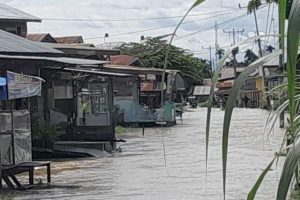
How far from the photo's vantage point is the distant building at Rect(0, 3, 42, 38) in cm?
3136

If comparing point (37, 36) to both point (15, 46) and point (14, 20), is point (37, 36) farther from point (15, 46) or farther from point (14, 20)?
point (15, 46)

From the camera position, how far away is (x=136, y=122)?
39000 mm

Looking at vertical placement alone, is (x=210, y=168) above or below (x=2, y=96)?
below

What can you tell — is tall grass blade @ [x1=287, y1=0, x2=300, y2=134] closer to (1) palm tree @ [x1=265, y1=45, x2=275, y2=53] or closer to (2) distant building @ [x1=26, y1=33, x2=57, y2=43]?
(1) palm tree @ [x1=265, y1=45, x2=275, y2=53]

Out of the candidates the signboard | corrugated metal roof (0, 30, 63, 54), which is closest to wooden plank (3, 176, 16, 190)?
the signboard

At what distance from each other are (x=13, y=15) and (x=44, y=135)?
12.6 meters

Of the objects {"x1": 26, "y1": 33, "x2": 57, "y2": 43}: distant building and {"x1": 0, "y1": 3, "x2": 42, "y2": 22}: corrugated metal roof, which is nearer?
{"x1": 0, "y1": 3, "x2": 42, "y2": 22}: corrugated metal roof

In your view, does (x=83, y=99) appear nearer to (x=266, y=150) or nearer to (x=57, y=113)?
(x=57, y=113)

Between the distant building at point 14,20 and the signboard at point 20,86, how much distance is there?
16107 millimetres

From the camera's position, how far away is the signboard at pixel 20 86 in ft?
43.0

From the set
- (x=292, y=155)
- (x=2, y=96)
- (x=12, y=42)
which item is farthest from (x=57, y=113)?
(x=292, y=155)

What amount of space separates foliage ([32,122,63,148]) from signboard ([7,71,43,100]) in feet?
19.8

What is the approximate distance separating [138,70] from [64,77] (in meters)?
14.6

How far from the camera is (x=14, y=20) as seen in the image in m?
31.6
